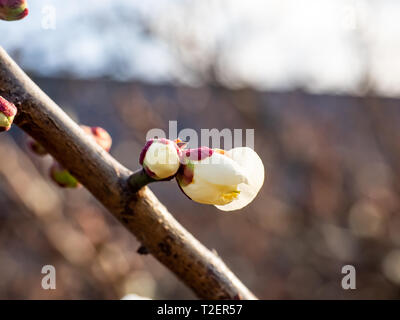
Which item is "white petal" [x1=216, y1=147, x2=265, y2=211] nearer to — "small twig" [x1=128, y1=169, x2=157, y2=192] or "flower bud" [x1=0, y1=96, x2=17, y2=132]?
"small twig" [x1=128, y1=169, x2=157, y2=192]

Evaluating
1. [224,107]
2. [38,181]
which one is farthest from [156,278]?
[224,107]

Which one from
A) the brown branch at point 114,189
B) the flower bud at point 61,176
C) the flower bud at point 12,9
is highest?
the flower bud at point 12,9

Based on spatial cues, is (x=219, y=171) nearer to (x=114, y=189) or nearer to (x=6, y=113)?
(x=114, y=189)

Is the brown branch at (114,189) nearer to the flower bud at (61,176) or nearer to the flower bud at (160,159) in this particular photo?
the flower bud at (160,159)

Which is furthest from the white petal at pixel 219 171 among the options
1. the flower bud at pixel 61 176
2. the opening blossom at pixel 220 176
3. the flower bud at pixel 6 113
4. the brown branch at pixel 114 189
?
the flower bud at pixel 61 176

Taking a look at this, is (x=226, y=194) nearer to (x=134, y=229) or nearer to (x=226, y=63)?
(x=134, y=229)

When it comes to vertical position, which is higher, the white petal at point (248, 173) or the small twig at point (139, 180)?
the white petal at point (248, 173)
